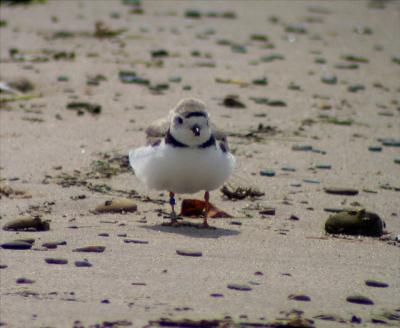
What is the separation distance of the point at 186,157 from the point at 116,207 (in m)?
0.65

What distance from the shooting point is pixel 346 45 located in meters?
14.5

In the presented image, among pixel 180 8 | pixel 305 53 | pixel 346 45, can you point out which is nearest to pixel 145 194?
pixel 305 53

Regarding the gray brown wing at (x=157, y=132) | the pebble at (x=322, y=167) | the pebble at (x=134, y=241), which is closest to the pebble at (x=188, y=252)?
the pebble at (x=134, y=241)

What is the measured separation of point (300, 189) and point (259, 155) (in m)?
0.91

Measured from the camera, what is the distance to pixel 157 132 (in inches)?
288

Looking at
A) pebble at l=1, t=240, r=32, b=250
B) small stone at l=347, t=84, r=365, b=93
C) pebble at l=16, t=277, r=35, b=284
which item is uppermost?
small stone at l=347, t=84, r=365, b=93

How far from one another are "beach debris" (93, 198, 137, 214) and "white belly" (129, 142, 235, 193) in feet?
0.80

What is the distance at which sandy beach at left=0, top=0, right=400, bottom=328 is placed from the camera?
204 inches

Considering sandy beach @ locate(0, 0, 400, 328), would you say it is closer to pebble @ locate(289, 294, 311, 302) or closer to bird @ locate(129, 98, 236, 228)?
pebble @ locate(289, 294, 311, 302)

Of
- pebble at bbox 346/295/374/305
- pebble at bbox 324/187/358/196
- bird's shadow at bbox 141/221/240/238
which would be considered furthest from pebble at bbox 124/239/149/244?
pebble at bbox 324/187/358/196

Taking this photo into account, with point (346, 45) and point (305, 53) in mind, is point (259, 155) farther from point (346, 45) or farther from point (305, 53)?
point (346, 45)

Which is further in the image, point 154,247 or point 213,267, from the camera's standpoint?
point 154,247

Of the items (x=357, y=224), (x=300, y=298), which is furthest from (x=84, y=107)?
(x=300, y=298)

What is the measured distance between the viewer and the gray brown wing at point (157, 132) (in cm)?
723
